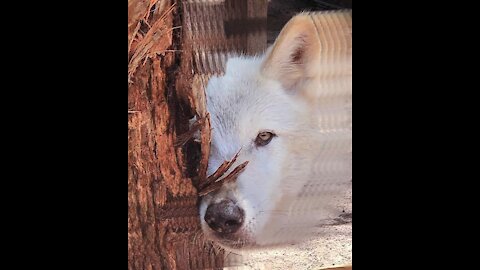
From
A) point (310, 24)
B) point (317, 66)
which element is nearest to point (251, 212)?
point (317, 66)

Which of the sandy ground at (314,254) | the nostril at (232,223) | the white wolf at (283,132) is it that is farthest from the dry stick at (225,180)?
the sandy ground at (314,254)

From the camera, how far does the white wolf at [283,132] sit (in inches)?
93.6

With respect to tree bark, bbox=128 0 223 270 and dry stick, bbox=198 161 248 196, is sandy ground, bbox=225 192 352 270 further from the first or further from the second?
dry stick, bbox=198 161 248 196

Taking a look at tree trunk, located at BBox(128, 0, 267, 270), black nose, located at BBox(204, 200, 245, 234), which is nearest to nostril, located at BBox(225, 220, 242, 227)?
black nose, located at BBox(204, 200, 245, 234)

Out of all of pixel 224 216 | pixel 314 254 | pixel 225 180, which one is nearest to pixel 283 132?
pixel 225 180

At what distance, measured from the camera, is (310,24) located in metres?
2.40

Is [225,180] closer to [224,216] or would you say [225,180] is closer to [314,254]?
[224,216]

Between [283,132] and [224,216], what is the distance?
42cm

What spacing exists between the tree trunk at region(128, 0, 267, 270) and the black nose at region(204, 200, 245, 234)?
7 cm

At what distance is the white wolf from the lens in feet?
7.80

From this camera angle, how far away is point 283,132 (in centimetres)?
239
